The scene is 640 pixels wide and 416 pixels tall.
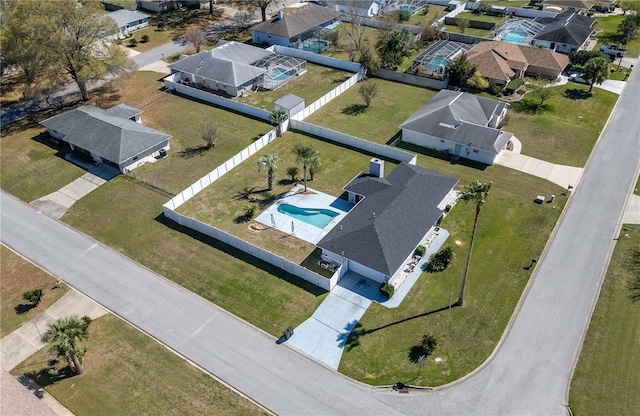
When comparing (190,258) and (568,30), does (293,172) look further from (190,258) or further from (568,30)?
(568,30)

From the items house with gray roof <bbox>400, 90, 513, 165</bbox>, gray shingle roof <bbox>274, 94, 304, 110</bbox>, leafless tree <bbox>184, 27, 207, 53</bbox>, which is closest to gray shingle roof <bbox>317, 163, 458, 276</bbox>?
house with gray roof <bbox>400, 90, 513, 165</bbox>

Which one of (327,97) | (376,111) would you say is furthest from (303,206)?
(327,97)

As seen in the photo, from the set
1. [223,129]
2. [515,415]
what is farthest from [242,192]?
[515,415]

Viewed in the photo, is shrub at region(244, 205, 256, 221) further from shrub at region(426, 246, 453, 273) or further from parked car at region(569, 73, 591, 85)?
parked car at region(569, 73, 591, 85)

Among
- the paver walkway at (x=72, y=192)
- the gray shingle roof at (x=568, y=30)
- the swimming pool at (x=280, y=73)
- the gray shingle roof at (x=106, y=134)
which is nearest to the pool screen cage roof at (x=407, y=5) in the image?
the gray shingle roof at (x=568, y=30)

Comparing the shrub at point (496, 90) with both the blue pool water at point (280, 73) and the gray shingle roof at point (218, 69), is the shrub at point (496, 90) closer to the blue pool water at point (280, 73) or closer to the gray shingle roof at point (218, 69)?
the blue pool water at point (280, 73)
